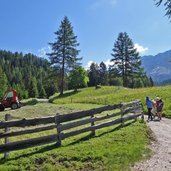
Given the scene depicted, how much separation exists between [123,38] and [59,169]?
7095 centimetres

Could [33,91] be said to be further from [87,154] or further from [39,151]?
[87,154]

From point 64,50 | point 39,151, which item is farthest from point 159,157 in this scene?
point 64,50

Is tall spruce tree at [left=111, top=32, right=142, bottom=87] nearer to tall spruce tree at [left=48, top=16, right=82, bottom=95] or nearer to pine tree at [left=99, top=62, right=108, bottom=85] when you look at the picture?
tall spruce tree at [left=48, top=16, right=82, bottom=95]

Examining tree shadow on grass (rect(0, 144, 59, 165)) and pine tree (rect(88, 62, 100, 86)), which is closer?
tree shadow on grass (rect(0, 144, 59, 165))

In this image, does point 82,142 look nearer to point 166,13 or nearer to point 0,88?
point 166,13

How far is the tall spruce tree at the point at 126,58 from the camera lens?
79188 mm

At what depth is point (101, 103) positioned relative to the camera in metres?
43.3

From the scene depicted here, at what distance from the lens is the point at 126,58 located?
7962 cm

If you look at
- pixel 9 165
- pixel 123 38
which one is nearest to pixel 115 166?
pixel 9 165

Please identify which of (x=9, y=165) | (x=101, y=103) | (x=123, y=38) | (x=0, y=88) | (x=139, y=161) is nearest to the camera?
(x=9, y=165)

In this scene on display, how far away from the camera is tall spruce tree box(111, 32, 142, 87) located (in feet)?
260

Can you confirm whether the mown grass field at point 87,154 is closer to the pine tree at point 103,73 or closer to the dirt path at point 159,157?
the dirt path at point 159,157

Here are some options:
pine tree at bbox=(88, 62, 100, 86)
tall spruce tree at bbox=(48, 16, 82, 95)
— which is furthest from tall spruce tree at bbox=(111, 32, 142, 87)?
pine tree at bbox=(88, 62, 100, 86)

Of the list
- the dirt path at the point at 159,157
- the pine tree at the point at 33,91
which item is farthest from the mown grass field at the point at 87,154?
the pine tree at the point at 33,91
